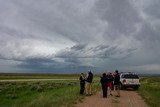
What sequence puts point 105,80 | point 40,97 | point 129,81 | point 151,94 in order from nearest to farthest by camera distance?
point 105,80, point 40,97, point 151,94, point 129,81

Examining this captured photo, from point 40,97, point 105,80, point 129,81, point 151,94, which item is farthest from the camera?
point 129,81

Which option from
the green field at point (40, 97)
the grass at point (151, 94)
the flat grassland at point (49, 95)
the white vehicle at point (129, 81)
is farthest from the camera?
the white vehicle at point (129, 81)

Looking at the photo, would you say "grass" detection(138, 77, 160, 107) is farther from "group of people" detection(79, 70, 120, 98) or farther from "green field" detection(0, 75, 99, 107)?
"green field" detection(0, 75, 99, 107)

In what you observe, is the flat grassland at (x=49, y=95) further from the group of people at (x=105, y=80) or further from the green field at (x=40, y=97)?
the group of people at (x=105, y=80)

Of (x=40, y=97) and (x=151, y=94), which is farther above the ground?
(x=151, y=94)

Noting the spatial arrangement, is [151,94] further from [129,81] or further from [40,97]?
[40,97]

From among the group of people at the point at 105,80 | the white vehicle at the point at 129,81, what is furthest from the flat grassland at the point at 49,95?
the group of people at the point at 105,80

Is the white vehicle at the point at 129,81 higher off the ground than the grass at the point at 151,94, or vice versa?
the white vehicle at the point at 129,81

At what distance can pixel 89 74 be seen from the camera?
28875 millimetres

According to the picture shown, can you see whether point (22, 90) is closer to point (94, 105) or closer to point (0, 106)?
point (0, 106)

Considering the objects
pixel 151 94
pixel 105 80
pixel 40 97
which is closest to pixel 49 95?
pixel 40 97

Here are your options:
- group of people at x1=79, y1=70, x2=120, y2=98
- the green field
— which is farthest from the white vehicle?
group of people at x1=79, y1=70, x2=120, y2=98

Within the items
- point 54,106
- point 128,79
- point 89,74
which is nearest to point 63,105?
point 54,106

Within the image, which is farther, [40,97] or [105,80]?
[40,97]
